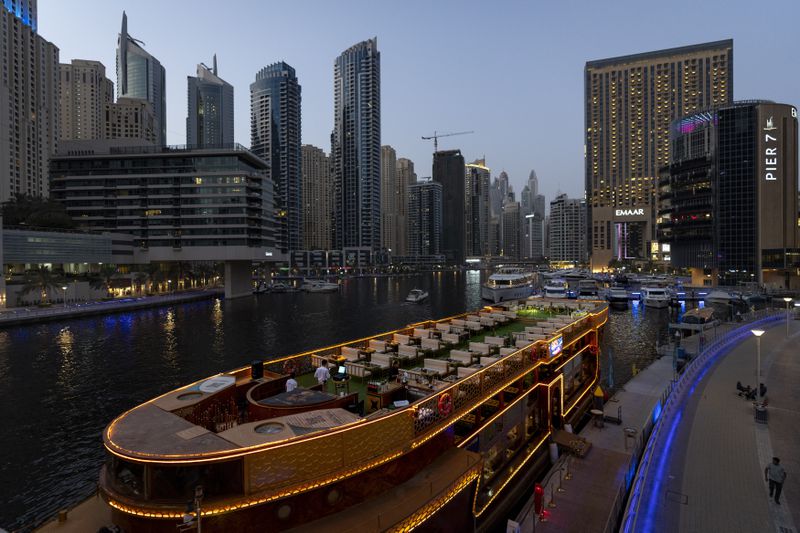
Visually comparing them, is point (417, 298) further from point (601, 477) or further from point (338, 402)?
point (338, 402)

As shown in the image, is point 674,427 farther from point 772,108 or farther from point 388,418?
point 772,108

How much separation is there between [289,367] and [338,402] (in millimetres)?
5082

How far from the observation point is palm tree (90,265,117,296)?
266 feet

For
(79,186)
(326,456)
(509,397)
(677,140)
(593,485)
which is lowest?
(593,485)

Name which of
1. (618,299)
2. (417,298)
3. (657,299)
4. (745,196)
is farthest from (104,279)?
(745,196)

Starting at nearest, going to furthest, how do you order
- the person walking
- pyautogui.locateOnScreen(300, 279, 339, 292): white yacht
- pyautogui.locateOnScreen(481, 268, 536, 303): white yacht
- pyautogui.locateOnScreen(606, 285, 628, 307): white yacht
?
the person walking < pyautogui.locateOnScreen(606, 285, 628, 307): white yacht < pyautogui.locateOnScreen(481, 268, 536, 303): white yacht < pyautogui.locateOnScreen(300, 279, 339, 292): white yacht

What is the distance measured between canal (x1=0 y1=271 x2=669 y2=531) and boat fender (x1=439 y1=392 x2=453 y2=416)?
48.8 ft

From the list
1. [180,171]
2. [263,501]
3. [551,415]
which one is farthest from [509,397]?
[180,171]

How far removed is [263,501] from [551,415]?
15.2 meters

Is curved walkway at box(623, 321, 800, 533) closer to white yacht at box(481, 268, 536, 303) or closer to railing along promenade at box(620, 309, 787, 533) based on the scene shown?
railing along promenade at box(620, 309, 787, 533)

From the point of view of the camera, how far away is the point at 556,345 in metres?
19.7

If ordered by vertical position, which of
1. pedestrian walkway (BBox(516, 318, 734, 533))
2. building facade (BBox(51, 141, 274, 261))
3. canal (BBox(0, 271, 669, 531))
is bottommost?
canal (BBox(0, 271, 669, 531))

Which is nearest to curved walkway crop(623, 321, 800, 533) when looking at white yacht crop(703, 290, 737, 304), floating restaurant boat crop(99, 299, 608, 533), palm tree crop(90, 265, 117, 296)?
floating restaurant boat crop(99, 299, 608, 533)

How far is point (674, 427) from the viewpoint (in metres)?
18.5
